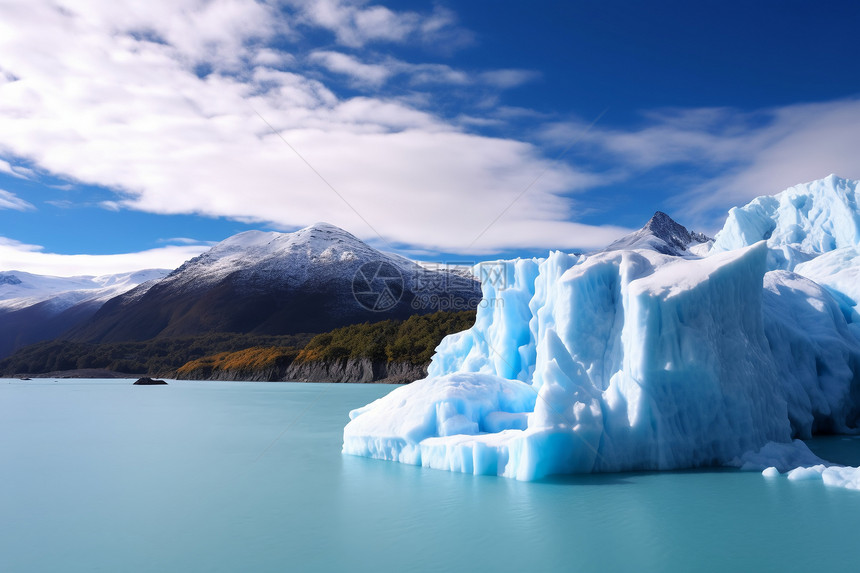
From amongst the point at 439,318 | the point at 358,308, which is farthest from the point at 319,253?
the point at 439,318

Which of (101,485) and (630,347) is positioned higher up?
(630,347)

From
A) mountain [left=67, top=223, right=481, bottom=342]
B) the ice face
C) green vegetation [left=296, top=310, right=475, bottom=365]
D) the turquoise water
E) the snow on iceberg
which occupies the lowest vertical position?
the turquoise water

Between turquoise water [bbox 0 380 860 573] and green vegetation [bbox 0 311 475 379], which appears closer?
turquoise water [bbox 0 380 860 573]

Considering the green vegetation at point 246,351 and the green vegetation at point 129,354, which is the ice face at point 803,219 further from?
the green vegetation at point 129,354

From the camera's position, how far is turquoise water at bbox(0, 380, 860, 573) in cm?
753

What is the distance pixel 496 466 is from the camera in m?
12.3

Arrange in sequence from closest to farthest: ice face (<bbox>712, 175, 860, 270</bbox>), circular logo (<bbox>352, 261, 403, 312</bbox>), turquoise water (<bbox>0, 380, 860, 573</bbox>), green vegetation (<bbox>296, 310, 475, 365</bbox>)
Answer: turquoise water (<bbox>0, 380, 860, 573</bbox>)
ice face (<bbox>712, 175, 860, 270</bbox>)
green vegetation (<bbox>296, 310, 475, 365</bbox>)
circular logo (<bbox>352, 261, 403, 312</bbox>)

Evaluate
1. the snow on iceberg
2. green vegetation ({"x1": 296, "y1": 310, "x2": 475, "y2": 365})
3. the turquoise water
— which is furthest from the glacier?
green vegetation ({"x1": 296, "y1": 310, "x2": 475, "y2": 365})

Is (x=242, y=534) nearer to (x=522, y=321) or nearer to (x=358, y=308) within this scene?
(x=522, y=321)

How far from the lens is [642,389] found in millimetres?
12367

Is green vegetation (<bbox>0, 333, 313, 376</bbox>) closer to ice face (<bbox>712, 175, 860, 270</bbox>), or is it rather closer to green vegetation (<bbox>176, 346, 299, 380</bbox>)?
green vegetation (<bbox>176, 346, 299, 380</bbox>)

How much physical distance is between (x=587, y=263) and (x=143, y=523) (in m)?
11.4

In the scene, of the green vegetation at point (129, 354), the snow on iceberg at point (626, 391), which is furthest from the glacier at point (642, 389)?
the green vegetation at point (129, 354)

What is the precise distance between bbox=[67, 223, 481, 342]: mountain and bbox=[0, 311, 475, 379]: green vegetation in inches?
1365
